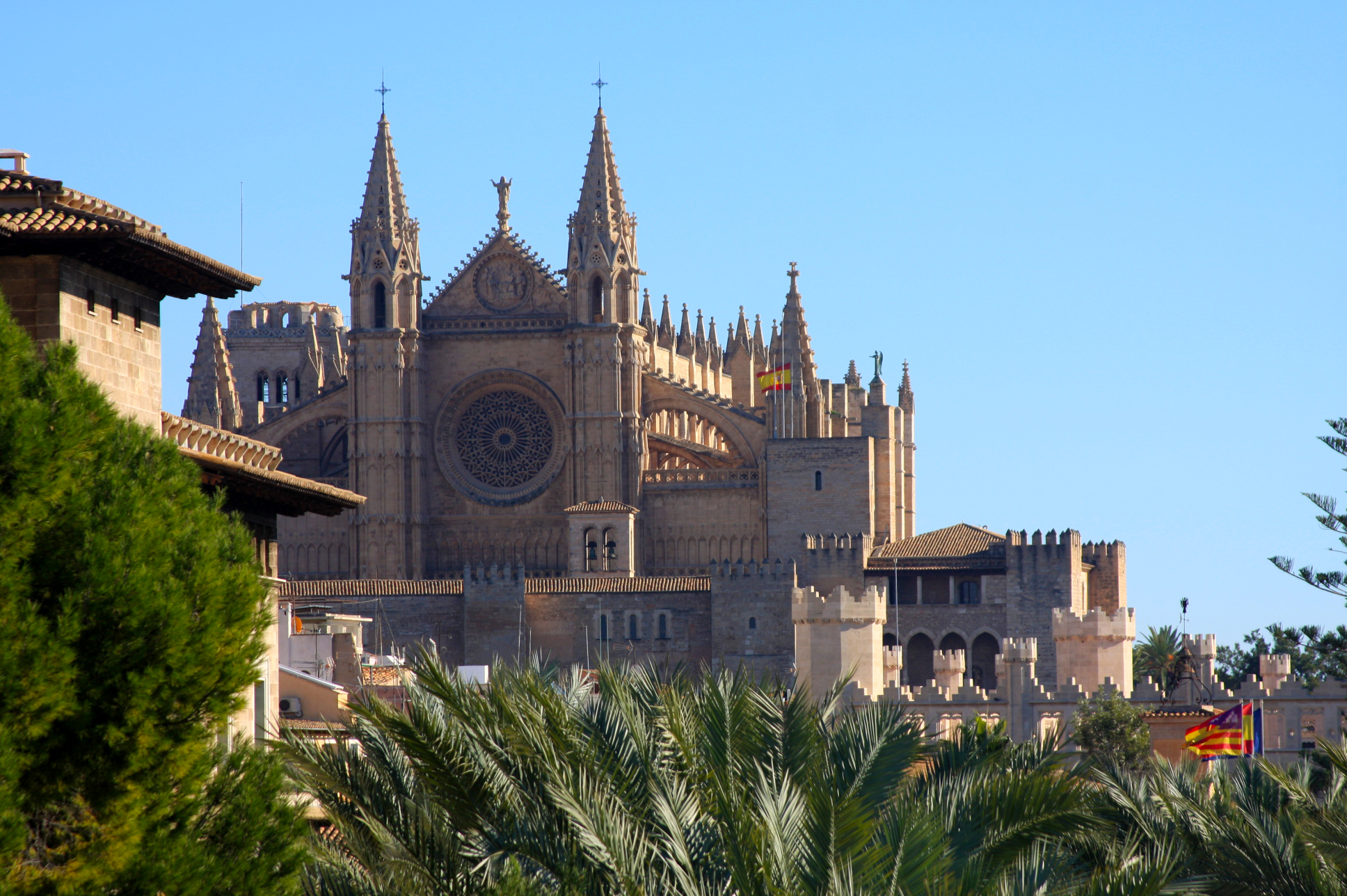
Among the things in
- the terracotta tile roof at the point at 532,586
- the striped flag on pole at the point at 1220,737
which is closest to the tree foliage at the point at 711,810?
the striped flag on pole at the point at 1220,737

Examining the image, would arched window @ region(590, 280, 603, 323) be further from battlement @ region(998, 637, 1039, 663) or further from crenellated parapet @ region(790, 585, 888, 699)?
battlement @ region(998, 637, 1039, 663)

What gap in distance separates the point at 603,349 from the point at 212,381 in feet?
55.6

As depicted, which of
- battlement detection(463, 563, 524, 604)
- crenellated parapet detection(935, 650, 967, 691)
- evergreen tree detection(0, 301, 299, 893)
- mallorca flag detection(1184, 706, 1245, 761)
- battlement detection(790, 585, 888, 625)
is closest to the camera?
evergreen tree detection(0, 301, 299, 893)

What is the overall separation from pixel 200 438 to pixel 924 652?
150 feet

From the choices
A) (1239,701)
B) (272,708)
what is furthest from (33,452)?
(1239,701)

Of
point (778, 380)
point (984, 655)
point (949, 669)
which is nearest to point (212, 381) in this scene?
point (778, 380)

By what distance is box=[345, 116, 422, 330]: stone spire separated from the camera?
247 feet

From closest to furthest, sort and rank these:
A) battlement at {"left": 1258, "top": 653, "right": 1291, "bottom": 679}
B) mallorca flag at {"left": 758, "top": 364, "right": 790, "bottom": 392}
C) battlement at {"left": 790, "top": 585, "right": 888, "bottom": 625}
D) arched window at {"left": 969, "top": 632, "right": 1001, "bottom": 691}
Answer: battlement at {"left": 1258, "top": 653, "right": 1291, "bottom": 679} < battlement at {"left": 790, "top": 585, "right": 888, "bottom": 625} < arched window at {"left": 969, "top": 632, "right": 1001, "bottom": 691} < mallorca flag at {"left": 758, "top": 364, "right": 790, "bottom": 392}

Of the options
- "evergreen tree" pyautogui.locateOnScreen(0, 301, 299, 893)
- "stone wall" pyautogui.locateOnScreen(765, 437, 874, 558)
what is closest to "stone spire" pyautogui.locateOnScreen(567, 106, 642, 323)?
"stone wall" pyautogui.locateOnScreen(765, 437, 874, 558)

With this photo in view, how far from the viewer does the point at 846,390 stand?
8781cm

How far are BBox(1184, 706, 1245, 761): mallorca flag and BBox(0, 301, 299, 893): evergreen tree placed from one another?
28.1 metres

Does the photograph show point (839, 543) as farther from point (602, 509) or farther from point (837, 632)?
point (837, 632)

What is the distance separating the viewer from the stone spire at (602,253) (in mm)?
74375

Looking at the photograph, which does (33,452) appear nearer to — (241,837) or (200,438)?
(241,837)
